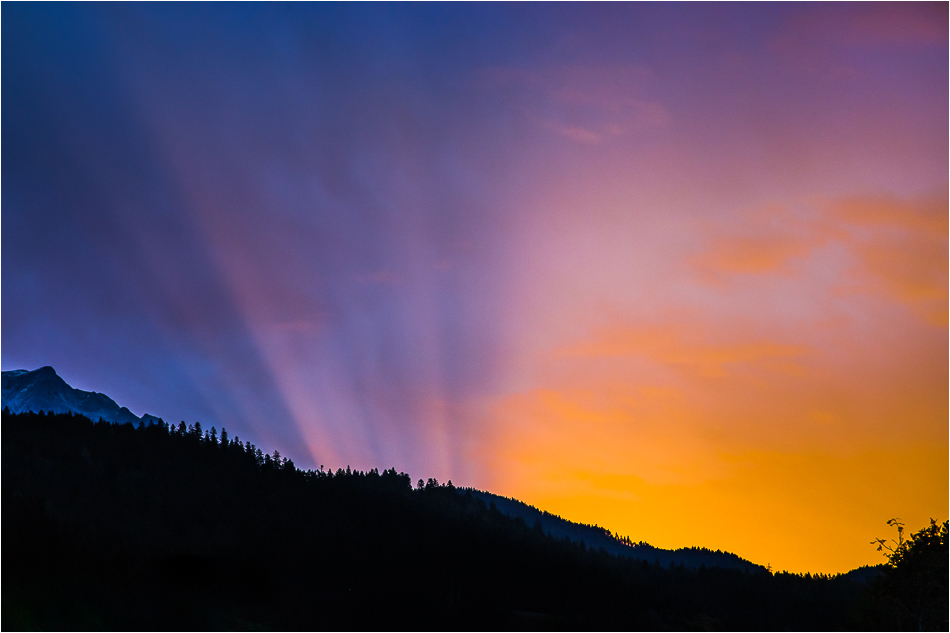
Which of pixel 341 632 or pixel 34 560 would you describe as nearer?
pixel 34 560

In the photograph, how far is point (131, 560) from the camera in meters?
197

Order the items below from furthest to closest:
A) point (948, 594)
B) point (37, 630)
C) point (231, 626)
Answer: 1. point (231, 626)
2. point (37, 630)
3. point (948, 594)

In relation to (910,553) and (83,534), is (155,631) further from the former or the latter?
(910,553)

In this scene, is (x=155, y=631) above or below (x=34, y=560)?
below

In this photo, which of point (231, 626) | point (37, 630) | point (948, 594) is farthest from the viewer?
point (231, 626)

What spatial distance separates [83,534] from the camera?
198000 mm

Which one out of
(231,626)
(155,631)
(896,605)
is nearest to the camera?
(896,605)

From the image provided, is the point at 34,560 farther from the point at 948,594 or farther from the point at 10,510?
the point at 948,594

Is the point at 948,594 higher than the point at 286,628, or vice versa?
the point at 948,594

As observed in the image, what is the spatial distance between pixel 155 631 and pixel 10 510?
50.8 meters

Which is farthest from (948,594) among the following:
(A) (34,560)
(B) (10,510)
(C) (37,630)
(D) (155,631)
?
(B) (10,510)

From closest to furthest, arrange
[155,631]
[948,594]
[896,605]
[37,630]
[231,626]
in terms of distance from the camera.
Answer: [948,594] < [896,605] < [37,630] < [155,631] < [231,626]

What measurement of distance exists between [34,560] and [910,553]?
166 metres

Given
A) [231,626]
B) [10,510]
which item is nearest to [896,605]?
[231,626]
